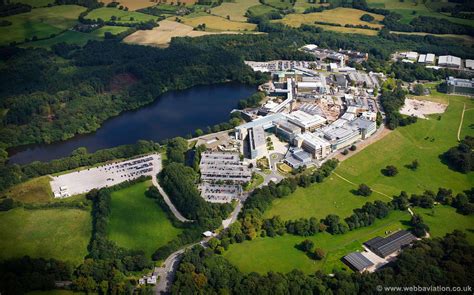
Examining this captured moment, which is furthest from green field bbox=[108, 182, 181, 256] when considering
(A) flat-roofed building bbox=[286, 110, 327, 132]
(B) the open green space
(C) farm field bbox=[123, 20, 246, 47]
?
(C) farm field bbox=[123, 20, 246, 47]

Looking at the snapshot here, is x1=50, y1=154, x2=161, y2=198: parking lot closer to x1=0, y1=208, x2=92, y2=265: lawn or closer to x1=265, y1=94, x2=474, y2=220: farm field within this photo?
x1=0, y1=208, x2=92, y2=265: lawn

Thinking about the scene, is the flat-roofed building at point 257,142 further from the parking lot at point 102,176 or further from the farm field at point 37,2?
the farm field at point 37,2

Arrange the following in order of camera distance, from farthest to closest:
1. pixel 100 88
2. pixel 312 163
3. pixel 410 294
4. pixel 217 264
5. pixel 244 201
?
pixel 100 88 → pixel 312 163 → pixel 244 201 → pixel 217 264 → pixel 410 294

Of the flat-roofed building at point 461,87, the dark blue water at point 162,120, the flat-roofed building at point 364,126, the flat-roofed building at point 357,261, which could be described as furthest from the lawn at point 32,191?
the flat-roofed building at point 461,87

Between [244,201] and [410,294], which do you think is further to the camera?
[244,201]

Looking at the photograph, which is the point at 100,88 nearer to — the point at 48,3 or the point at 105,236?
the point at 105,236

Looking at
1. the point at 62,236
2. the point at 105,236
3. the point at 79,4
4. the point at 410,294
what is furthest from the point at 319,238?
the point at 79,4
